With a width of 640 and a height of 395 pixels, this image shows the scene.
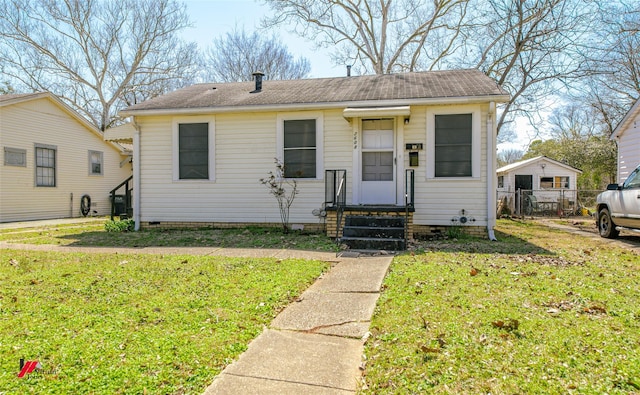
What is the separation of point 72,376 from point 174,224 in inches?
312

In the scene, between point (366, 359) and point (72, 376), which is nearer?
point (72, 376)

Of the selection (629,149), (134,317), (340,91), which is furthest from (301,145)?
(629,149)

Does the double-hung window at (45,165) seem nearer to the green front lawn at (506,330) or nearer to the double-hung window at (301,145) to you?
the double-hung window at (301,145)

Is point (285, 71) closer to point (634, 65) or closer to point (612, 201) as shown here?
point (634, 65)

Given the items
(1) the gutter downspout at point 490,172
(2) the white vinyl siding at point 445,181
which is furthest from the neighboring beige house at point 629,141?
(2) the white vinyl siding at point 445,181

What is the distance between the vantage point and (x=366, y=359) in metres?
2.74

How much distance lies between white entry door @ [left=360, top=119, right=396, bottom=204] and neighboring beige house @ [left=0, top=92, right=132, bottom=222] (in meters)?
11.6

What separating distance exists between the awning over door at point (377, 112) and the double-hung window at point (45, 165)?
1182cm

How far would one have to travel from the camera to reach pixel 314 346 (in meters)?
2.96

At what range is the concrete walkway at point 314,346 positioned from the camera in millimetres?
2383

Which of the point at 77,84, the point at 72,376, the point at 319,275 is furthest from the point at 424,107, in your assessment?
the point at 77,84

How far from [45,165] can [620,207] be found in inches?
684

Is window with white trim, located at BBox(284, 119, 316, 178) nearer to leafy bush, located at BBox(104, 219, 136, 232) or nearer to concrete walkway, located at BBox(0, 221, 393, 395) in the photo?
leafy bush, located at BBox(104, 219, 136, 232)

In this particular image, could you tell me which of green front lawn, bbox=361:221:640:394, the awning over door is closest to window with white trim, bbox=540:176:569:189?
the awning over door
